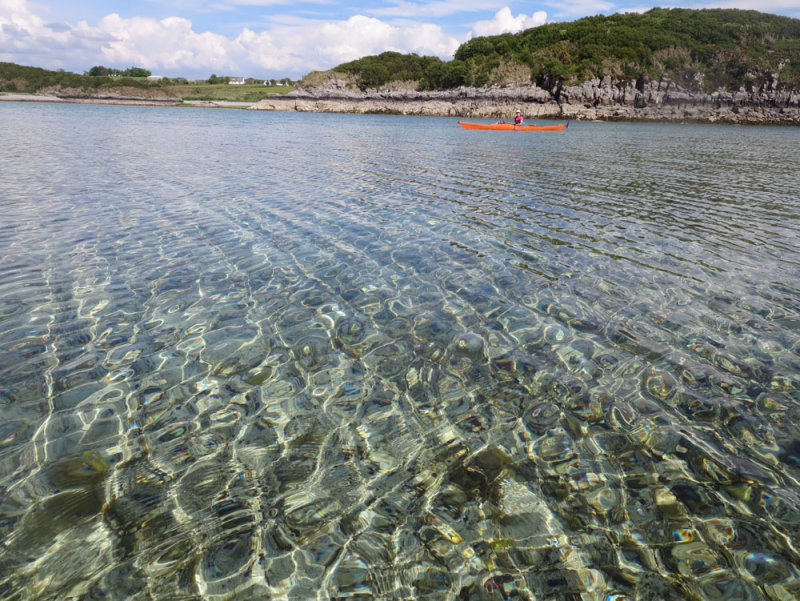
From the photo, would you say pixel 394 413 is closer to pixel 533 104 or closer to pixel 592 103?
pixel 533 104

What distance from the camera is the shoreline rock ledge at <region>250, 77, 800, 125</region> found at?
105 metres

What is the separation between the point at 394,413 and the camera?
501cm

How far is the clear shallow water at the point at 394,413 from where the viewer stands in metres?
3.24

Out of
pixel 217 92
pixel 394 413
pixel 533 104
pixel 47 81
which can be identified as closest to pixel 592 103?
pixel 533 104

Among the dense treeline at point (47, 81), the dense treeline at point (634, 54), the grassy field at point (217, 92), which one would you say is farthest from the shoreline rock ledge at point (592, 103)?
the dense treeline at point (47, 81)

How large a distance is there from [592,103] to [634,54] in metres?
25.2

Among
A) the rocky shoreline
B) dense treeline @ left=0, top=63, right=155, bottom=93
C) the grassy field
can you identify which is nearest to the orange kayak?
the rocky shoreline

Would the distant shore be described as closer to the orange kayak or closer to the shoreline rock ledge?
the shoreline rock ledge

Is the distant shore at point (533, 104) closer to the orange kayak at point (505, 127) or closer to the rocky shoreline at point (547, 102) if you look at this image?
the rocky shoreline at point (547, 102)

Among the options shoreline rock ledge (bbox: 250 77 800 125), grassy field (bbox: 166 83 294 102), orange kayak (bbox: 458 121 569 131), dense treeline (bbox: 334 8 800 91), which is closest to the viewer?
orange kayak (bbox: 458 121 569 131)

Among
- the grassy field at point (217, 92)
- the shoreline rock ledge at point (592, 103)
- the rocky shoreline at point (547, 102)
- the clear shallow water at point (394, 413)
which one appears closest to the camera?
the clear shallow water at point (394, 413)

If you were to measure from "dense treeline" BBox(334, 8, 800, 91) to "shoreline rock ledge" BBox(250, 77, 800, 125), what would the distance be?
5.00 m

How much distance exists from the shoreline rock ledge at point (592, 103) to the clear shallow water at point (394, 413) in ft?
398

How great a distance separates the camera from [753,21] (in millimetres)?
138500
